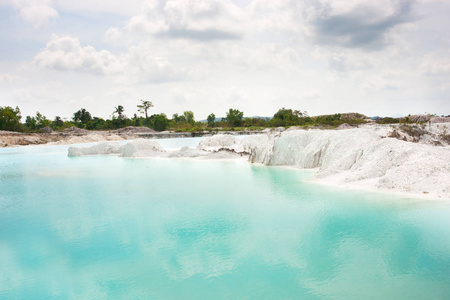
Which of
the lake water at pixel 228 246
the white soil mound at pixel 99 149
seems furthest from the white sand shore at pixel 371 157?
the white soil mound at pixel 99 149

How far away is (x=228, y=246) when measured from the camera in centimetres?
792

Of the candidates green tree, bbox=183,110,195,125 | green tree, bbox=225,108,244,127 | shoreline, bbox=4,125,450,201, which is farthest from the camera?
green tree, bbox=183,110,195,125

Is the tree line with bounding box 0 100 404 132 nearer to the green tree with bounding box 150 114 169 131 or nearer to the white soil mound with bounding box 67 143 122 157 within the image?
the green tree with bounding box 150 114 169 131

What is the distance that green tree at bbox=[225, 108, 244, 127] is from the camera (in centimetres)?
10604

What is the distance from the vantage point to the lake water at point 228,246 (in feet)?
20.1

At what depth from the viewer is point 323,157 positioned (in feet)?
62.0

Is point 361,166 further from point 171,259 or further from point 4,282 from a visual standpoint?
point 4,282

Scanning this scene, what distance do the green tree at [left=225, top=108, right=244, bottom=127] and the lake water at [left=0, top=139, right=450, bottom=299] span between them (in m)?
91.9

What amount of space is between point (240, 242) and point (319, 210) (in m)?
3.71

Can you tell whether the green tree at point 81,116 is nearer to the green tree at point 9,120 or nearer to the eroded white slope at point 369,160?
the green tree at point 9,120

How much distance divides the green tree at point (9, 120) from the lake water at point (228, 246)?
250 feet

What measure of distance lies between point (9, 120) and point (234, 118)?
61.8 metres

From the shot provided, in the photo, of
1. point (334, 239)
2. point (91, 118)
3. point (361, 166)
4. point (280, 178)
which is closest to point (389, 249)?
point (334, 239)

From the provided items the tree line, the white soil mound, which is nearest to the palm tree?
the tree line
